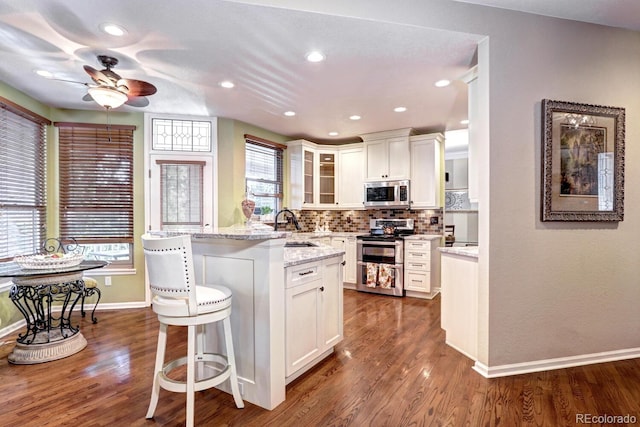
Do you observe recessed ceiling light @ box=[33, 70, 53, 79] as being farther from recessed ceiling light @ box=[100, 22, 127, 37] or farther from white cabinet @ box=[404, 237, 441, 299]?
white cabinet @ box=[404, 237, 441, 299]

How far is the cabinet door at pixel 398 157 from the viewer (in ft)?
16.4

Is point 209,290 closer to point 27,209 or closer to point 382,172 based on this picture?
point 27,209

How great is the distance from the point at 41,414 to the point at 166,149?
10.3 ft

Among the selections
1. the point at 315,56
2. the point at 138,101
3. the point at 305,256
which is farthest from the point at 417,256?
the point at 138,101

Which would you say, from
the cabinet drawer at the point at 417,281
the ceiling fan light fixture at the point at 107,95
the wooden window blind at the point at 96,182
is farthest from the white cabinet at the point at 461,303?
the wooden window blind at the point at 96,182

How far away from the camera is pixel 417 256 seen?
4.62 metres

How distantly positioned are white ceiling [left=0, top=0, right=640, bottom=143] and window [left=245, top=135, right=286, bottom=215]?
939 mm

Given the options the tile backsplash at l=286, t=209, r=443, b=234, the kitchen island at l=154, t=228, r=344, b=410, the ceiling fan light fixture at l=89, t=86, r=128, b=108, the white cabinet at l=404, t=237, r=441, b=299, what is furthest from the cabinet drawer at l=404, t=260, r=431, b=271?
the ceiling fan light fixture at l=89, t=86, r=128, b=108

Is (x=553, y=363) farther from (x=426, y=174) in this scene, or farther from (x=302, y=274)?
(x=426, y=174)

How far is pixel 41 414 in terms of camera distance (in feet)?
6.39

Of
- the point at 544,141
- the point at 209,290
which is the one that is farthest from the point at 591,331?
the point at 209,290

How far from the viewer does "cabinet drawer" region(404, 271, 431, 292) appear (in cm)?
454
